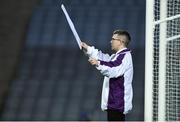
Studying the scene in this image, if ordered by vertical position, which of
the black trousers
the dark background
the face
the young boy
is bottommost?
the black trousers

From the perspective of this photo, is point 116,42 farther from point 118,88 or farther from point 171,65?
point 171,65

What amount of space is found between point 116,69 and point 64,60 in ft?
36.8

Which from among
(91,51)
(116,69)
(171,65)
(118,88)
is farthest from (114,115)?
(171,65)

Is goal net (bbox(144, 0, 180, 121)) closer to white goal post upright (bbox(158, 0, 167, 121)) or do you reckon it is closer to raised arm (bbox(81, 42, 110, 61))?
white goal post upright (bbox(158, 0, 167, 121))

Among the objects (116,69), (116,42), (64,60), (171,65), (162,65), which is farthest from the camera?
(64,60)

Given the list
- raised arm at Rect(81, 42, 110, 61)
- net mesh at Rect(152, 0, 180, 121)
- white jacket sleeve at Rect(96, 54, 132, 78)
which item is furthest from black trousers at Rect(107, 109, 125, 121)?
net mesh at Rect(152, 0, 180, 121)

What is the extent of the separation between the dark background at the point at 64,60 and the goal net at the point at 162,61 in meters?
8.19

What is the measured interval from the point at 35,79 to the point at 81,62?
110cm

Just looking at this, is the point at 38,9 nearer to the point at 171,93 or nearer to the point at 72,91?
the point at 72,91

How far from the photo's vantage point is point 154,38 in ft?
15.0

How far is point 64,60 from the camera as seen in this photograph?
49.7 feet

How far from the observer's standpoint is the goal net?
4379 mm

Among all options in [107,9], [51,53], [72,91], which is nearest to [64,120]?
[72,91]

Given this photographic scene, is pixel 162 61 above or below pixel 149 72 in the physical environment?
above
